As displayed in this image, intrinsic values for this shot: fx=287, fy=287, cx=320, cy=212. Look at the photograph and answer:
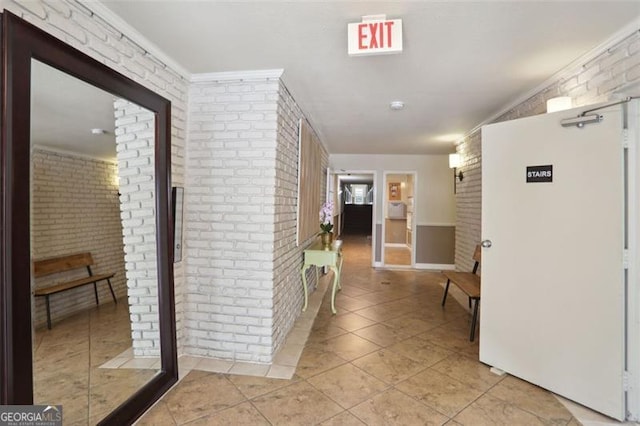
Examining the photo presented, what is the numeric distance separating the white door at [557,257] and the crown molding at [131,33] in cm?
253

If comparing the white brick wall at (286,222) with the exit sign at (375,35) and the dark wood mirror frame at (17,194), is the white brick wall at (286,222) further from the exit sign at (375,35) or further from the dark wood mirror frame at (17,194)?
the dark wood mirror frame at (17,194)

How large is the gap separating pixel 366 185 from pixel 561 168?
13390mm

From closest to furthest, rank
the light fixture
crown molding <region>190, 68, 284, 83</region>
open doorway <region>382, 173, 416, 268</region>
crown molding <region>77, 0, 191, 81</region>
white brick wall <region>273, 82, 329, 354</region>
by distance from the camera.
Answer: crown molding <region>77, 0, 191, 81</region> → the light fixture → crown molding <region>190, 68, 284, 83</region> → white brick wall <region>273, 82, 329, 354</region> → open doorway <region>382, 173, 416, 268</region>

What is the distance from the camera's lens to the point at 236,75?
233cm

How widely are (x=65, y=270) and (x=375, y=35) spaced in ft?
7.04

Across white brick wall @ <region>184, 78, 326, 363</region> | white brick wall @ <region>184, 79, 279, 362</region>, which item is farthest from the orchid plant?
white brick wall @ <region>184, 79, 279, 362</region>

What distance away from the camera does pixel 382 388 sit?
6.69 feet

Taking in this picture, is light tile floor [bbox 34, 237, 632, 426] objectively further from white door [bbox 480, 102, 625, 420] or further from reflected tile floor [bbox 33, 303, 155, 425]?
white door [bbox 480, 102, 625, 420]

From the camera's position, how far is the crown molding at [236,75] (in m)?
2.29

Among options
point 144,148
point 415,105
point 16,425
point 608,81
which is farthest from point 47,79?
point 608,81

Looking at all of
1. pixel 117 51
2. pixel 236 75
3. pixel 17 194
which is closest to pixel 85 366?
pixel 17 194

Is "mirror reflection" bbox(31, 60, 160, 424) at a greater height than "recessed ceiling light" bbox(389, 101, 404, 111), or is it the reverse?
"recessed ceiling light" bbox(389, 101, 404, 111)

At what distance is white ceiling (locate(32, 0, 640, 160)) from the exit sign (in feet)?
0.15

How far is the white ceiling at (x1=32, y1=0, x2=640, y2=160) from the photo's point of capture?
1.55m
